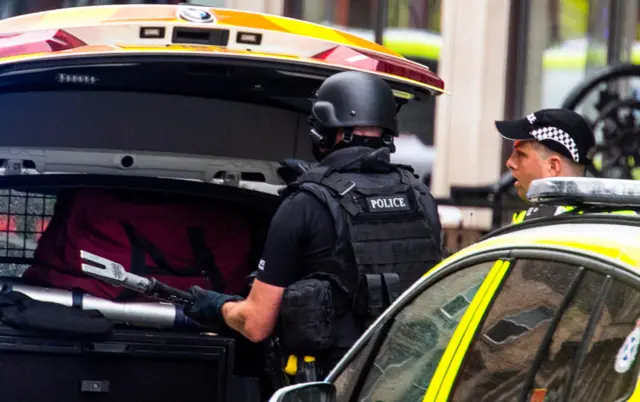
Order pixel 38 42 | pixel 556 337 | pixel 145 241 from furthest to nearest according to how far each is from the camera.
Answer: pixel 145 241 → pixel 38 42 → pixel 556 337

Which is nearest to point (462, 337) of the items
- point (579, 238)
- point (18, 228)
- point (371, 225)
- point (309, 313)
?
point (579, 238)

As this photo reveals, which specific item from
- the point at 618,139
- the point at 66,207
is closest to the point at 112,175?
the point at 66,207

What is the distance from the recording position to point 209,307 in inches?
191

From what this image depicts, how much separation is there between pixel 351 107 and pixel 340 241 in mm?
485

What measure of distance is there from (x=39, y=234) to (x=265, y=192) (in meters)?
0.99

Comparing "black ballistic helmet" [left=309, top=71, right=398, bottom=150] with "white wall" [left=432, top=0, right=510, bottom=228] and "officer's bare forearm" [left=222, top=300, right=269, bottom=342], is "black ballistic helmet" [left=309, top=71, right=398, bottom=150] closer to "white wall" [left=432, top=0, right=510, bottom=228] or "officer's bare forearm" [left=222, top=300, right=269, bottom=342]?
"officer's bare forearm" [left=222, top=300, right=269, bottom=342]

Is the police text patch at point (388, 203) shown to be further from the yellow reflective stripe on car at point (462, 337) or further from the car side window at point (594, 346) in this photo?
the car side window at point (594, 346)

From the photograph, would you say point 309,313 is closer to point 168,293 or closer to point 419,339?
point 168,293

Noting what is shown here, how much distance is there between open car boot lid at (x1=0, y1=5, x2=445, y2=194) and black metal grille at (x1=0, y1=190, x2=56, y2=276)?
18 cm

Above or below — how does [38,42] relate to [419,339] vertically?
above

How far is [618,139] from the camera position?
9.27 meters

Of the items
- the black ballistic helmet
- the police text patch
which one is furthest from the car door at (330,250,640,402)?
the black ballistic helmet

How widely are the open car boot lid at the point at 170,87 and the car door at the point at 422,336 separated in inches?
75.5

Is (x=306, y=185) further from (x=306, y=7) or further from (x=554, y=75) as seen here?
(x=306, y=7)
